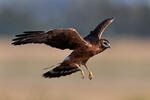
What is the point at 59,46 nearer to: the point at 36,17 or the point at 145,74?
the point at 145,74

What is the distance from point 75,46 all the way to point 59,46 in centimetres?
24

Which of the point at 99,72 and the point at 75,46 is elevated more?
the point at 99,72

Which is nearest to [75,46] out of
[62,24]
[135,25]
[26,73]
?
[26,73]

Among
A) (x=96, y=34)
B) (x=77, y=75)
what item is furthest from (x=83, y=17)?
(x=96, y=34)

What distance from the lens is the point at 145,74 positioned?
25.4 meters

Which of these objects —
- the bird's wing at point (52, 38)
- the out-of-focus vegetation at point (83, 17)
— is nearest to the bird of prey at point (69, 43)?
the bird's wing at point (52, 38)

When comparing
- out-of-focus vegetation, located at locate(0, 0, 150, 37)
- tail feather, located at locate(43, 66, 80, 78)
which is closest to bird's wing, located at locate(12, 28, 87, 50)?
tail feather, located at locate(43, 66, 80, 78)

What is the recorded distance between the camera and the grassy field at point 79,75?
60.7ft

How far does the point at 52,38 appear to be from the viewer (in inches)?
430

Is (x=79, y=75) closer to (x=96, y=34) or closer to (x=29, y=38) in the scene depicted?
(x=96, y=34)

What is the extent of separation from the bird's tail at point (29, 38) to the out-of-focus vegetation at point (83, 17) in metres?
41.6

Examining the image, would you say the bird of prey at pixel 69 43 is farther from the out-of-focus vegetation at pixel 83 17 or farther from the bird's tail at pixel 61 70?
the out-of-focus vegetation at pixel 83 17

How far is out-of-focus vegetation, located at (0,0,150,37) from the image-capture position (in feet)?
185

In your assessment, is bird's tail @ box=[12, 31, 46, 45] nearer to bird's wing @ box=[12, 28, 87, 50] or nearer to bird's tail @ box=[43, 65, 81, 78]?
bird's wing @ box=[12, 28, 87, 50]
